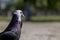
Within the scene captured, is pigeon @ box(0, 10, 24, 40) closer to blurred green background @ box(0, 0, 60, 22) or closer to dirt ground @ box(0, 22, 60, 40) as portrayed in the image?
dirt ground @ box(0, 22, 60, 40)

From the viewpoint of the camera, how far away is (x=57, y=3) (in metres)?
28.5

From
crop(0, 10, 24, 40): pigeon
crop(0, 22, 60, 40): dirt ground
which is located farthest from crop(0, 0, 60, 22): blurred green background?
crop(0, 10, 24, 40): pigeon

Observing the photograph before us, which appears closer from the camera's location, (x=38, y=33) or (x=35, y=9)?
(x=38, y=33)

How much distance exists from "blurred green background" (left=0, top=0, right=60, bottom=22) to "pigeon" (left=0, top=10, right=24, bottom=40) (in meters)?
15.4

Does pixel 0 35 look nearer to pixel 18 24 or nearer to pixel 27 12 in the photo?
pixel 18 24

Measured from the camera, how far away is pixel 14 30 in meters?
4.74

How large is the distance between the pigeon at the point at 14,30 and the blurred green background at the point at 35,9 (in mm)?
15431

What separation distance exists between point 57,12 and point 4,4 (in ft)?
42.5

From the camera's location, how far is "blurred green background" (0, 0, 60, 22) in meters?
25.8

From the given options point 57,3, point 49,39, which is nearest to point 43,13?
point 57,3

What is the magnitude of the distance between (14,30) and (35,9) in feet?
105

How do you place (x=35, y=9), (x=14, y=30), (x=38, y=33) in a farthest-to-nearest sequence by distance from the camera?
1. (x=35, y=9)
2. (x=38, y=33)
3. (x=14, y=30)

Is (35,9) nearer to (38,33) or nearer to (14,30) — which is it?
(38,33)

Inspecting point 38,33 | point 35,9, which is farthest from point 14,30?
point 35,9
